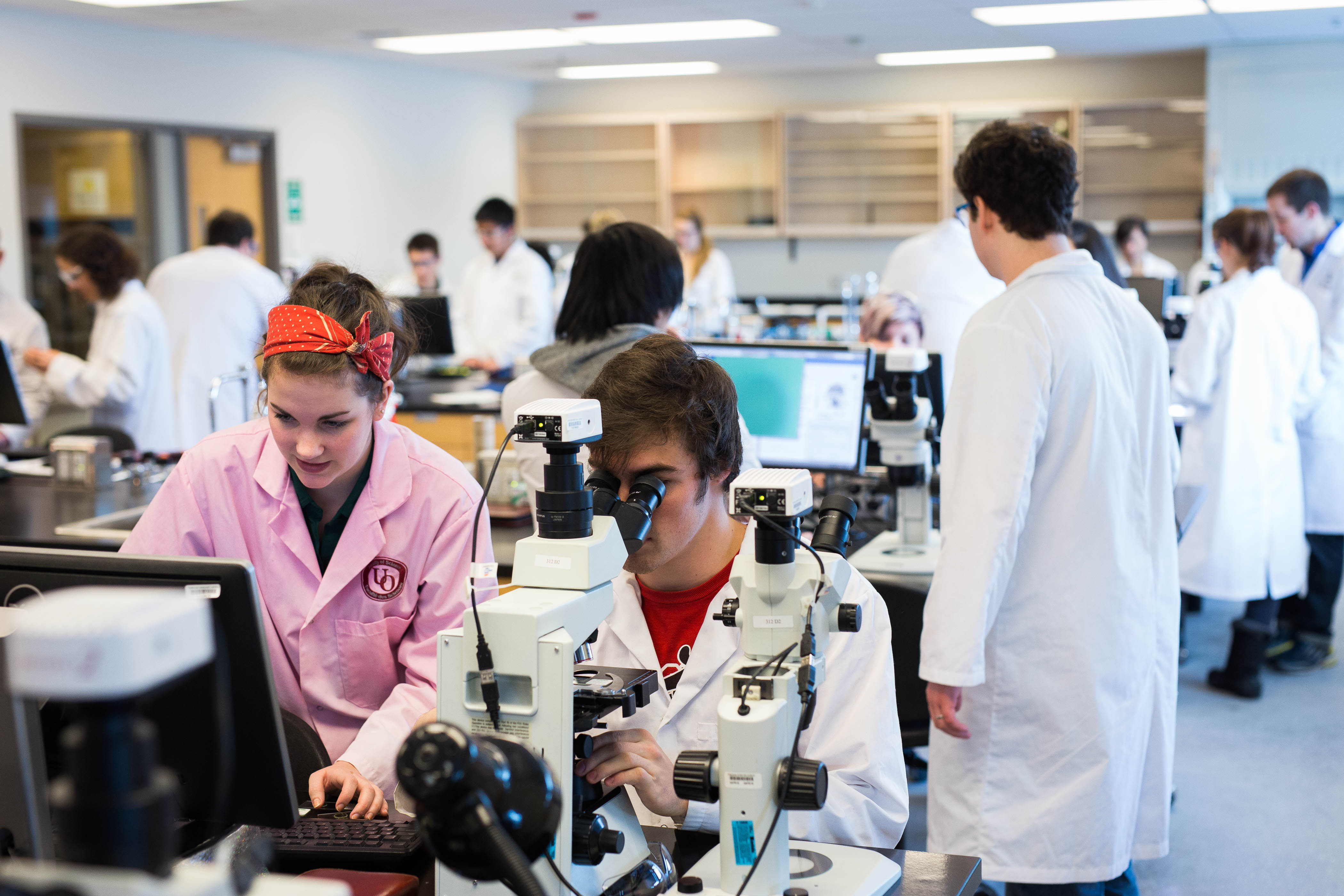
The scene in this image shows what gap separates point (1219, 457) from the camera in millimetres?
4137

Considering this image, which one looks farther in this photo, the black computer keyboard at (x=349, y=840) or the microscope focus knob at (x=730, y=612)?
the black computer keyboard at (x=349, y=840)

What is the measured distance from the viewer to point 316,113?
7.88 metres

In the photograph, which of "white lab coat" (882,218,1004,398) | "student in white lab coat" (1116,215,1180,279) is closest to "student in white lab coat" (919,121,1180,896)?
"white lab coat" (882,218,1004,398)

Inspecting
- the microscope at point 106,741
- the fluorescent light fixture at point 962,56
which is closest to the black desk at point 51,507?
the microscope at point 106,741

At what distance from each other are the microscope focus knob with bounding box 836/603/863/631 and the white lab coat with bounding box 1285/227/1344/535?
3674mm

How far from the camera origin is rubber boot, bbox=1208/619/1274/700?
3.91 meters

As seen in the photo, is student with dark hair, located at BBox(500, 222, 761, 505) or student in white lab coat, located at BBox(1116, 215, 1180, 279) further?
student in white lab coat, located at BBox(1116, 215, 1180, 279)

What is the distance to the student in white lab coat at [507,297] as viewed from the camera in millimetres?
6492

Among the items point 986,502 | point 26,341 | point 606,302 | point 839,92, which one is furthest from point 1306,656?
point 839,92

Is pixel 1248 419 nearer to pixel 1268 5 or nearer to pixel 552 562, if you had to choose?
pixel 1268 5

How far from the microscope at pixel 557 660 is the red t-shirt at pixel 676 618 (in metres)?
0.38

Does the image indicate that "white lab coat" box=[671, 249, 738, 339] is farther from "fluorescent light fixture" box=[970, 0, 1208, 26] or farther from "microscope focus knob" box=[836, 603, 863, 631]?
"microscope focus knob" box=[836, 603, 863, 631]

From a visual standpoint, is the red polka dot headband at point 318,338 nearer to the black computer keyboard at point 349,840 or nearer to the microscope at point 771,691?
the black computer keyboard at point 349,840

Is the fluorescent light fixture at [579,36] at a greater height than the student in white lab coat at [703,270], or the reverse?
the fluorescent light fixture at [579,36]
